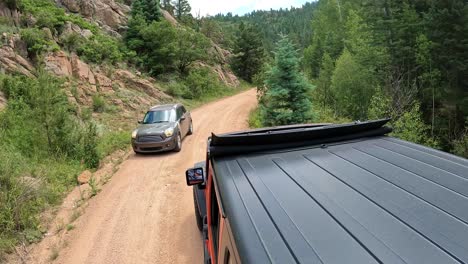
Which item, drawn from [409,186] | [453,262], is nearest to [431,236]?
[453,262]

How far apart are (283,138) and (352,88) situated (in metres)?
25.5

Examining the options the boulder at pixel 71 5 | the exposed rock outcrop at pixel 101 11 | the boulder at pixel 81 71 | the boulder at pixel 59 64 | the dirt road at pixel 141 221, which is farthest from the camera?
the exposed rock outcrop at pixel 101 11

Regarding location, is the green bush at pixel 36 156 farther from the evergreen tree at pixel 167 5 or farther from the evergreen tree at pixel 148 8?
the evergreen tree at pixel 167 5

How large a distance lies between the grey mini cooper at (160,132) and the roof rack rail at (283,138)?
836 centimetres

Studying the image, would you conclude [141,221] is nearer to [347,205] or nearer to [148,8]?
[347,205]

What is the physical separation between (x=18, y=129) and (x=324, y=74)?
27.1 m

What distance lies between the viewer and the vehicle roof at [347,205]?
5.11 ft

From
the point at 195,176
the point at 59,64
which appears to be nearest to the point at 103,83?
the point at 59,64

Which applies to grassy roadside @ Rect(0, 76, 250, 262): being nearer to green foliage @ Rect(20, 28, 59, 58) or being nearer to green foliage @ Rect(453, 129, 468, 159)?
green foliage @ Rect(20, 28, 59, 58)

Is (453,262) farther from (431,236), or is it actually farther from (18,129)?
(18,129)

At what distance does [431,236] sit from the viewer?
63.7 inches

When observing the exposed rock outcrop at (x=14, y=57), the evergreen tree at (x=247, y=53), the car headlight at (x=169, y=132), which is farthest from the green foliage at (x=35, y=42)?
the evergreen tree at (x=247, y=53)

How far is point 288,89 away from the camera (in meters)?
14.0

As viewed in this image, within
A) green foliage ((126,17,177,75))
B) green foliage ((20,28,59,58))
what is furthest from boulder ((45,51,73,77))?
green foliage ((126,17,177,75))
